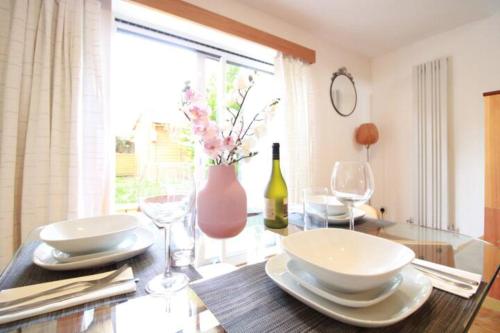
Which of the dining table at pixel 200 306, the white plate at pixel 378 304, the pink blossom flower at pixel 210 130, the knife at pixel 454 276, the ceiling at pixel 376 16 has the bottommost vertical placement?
the dining table at pixel 200 306

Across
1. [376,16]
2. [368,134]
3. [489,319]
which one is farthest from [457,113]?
[489,319]

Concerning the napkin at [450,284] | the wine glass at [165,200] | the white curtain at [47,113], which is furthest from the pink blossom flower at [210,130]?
the white curtain at [47,113]

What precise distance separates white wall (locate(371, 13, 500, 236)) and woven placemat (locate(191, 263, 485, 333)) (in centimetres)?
238

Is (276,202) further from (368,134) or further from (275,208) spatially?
(368,134)

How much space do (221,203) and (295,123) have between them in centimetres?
167

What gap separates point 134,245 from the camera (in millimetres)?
614

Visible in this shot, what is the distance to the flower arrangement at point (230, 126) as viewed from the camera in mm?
585

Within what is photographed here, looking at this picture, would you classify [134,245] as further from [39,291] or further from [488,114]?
[488,114]

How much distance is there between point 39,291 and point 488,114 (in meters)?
2.44

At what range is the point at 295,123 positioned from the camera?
2.17 metres

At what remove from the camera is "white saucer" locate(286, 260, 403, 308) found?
0.34 m

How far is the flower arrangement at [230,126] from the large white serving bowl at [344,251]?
302 mm

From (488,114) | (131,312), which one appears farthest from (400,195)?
(131,312)

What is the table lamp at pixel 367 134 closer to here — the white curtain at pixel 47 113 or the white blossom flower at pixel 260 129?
the white blossom flower at pixel 260 129
